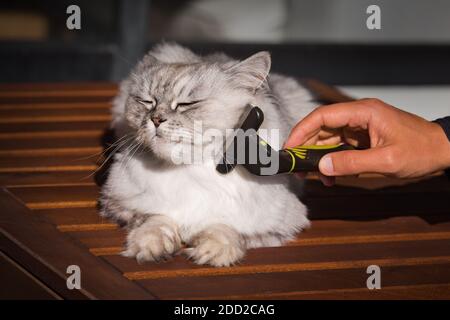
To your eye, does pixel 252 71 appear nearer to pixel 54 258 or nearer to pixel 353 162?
pixel 353 162

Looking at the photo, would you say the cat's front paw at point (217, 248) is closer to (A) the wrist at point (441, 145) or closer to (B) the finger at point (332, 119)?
(B) the finger at point (332, 119)

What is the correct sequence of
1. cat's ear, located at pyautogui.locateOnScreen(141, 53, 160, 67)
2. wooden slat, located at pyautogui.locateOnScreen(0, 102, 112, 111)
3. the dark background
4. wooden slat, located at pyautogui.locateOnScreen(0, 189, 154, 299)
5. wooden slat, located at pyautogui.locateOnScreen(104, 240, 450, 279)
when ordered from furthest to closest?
the dark background, wooden slat, located at pyautogui.locateOnScreen(0, 102, 112, 111), cat's ear, located at pyautogui.locateOnScreen(141, 53, 160, 67), wooden slat, located at pyautogui.locateOnScreen(104, 240, 450, 279), wooden slat, located at pyautogui.locateOnScreen(0, 189, 154, 299)

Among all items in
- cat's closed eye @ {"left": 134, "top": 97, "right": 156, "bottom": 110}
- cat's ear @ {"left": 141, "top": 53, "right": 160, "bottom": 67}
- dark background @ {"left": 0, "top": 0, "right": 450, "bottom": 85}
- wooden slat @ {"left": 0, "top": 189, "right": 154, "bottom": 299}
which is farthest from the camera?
dark background @ {"left": 0, "top": 0, "right": 450, "bottom": 85}

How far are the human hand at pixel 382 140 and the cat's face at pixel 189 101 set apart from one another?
0.21 m

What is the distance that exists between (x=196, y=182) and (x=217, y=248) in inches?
9.8

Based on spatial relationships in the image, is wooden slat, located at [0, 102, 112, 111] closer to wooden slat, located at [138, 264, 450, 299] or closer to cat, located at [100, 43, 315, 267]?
cat, located at [100, 43, 315, 267]

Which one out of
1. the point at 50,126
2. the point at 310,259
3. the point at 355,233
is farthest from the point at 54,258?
the point at 50,126

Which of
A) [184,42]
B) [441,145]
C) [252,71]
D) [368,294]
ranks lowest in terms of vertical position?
[368,294]

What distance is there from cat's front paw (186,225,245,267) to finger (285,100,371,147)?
13.5 inches

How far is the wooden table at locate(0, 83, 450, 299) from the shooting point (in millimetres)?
2098

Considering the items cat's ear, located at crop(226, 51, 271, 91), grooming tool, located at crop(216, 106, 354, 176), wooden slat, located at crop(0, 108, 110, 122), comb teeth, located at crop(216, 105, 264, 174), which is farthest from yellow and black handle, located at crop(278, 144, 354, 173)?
wooden slat, located at crop(0, 108, 110, 122)

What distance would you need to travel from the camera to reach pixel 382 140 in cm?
233

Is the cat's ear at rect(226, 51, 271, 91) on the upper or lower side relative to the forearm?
upper
